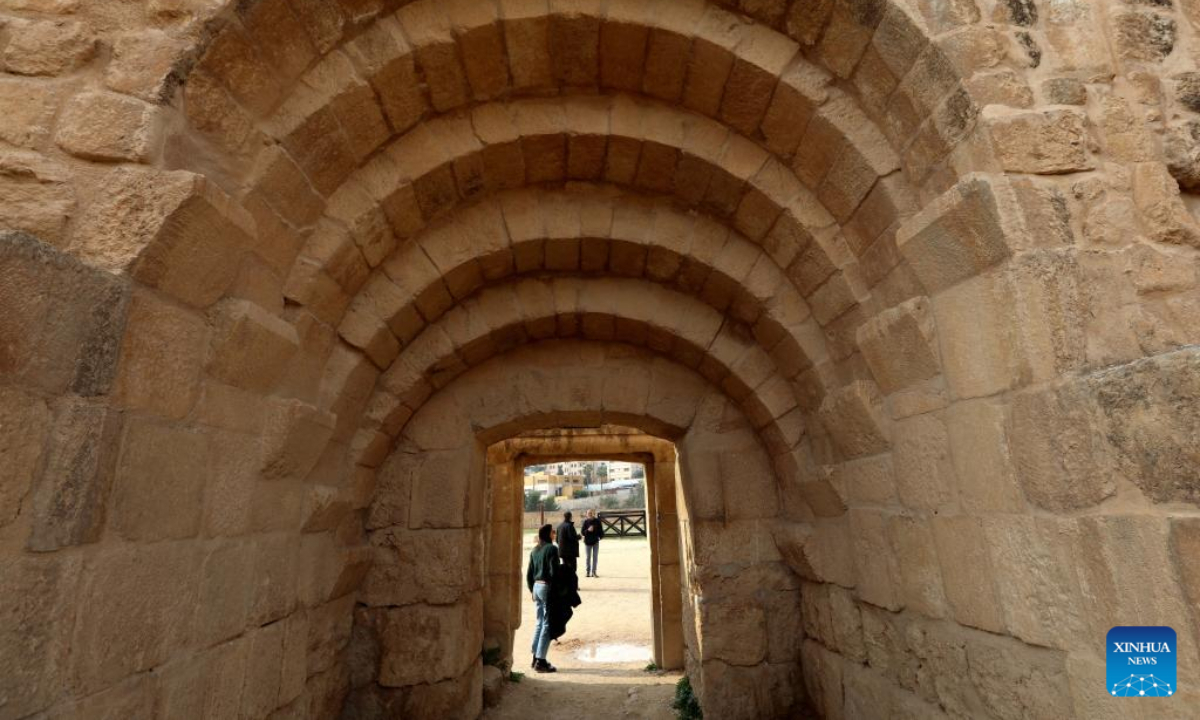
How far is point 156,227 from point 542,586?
4895 mm

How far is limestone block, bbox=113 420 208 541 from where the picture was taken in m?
1.64

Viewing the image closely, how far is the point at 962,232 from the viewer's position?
5.96 ft

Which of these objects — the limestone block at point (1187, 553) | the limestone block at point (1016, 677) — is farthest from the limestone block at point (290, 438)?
the limestone block at point (1187, 553)

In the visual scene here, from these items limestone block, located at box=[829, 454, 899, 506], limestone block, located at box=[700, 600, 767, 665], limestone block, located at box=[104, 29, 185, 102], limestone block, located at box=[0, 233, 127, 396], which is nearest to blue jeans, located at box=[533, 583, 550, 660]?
limestone block, located at box=[700, 600, 767, 665]

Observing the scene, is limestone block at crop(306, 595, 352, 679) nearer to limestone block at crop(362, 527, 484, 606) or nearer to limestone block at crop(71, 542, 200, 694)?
limestone block at crop(362, 527, 484, 606)

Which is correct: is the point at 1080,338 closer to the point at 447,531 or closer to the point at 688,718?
the point at 447,531

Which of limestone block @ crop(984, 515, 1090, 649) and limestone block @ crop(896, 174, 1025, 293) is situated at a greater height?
limestone block @ crop(896, 174, 1025, 293)

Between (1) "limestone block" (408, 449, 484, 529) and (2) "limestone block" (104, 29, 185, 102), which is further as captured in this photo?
(1) "limestone block" (408, 449, 484, 529)

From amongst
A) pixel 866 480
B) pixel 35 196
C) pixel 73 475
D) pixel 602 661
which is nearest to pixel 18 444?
pixel 73 475

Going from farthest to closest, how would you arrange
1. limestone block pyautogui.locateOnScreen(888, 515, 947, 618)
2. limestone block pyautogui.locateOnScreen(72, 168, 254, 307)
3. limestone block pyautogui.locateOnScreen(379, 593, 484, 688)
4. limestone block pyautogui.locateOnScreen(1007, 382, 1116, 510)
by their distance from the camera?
limestone block pyautogui.locateOnScreen(379, 593, 484, 688)
limestone block pyautogui.locateOnScreen(888, 515, 947, 618)
limestone block pyautogui.locateOnScreen(72, 168, 254, 307)
limestone block pyautogui.locateOnScreen(1007, 382, 1116, 510)

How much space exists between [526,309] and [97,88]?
2.01 meters

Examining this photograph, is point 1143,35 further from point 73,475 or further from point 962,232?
point 73,475

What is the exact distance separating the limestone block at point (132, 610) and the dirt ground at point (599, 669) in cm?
264

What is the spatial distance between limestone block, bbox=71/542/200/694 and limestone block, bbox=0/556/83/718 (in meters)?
0.04
